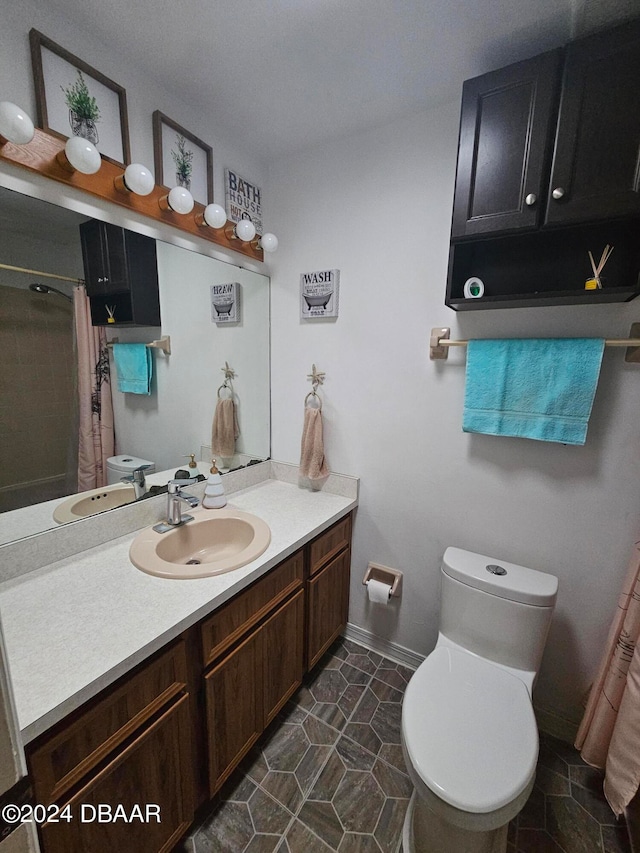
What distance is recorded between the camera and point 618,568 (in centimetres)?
129

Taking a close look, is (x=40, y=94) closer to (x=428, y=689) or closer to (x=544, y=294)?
(x=544, y=294)

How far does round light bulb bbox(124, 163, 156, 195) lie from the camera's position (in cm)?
113

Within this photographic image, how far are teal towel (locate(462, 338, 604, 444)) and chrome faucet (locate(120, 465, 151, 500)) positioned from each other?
52.5 inches

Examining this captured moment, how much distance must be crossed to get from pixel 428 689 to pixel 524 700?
0.31 m

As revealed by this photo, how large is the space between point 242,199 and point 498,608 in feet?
6.95

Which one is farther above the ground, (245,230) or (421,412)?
(245,230)

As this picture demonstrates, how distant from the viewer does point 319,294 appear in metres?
1.75

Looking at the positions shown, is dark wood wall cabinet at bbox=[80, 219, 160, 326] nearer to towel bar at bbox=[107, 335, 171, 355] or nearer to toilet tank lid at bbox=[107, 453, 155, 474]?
towel bar at bbox=[107, 335, 171, 355]

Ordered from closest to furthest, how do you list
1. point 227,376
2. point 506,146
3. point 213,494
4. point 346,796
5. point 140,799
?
1. point 140,799
2. point 506,146
3. point 346,796
4. point 213,494
5. point 227,376

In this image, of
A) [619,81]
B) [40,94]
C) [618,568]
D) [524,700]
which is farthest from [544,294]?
[40,94]

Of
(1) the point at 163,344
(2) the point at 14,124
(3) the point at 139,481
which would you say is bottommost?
(3) the point at 139,481

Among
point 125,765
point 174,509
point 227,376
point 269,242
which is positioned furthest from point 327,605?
point 269,242

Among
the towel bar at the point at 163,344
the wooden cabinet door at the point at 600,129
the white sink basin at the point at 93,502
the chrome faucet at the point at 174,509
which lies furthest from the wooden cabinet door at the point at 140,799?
the wooden cabinet door at the point at 600,129

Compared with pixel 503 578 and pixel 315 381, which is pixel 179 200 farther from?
pixel 503 578
